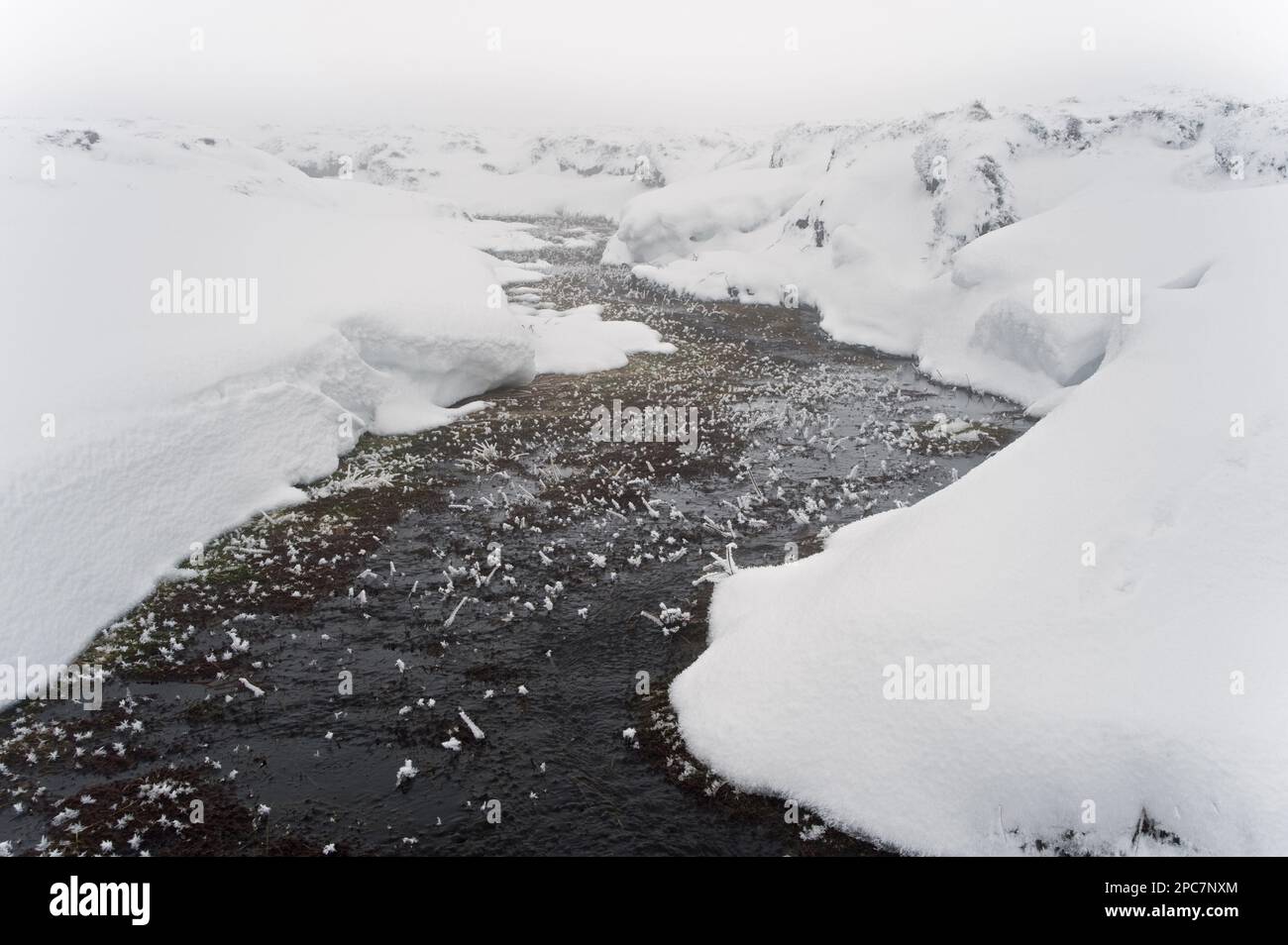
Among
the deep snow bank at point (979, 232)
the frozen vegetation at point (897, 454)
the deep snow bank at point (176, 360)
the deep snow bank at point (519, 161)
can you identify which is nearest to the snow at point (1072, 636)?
the frozen vegetation at point (897, 454)

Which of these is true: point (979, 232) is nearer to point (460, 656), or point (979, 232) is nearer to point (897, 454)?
point (897, 454)

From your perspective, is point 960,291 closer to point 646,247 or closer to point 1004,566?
point 1004,566

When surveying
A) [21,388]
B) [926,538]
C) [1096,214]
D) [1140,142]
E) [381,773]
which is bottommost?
[381,773]

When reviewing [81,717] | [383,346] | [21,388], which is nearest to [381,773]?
[81,717]

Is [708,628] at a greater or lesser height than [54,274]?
lesser

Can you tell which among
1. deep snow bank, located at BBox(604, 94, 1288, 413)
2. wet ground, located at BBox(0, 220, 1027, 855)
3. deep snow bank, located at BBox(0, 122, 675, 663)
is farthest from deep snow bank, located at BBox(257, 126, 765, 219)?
wet ground, located at BBox(0, 220, 1027, 855)
